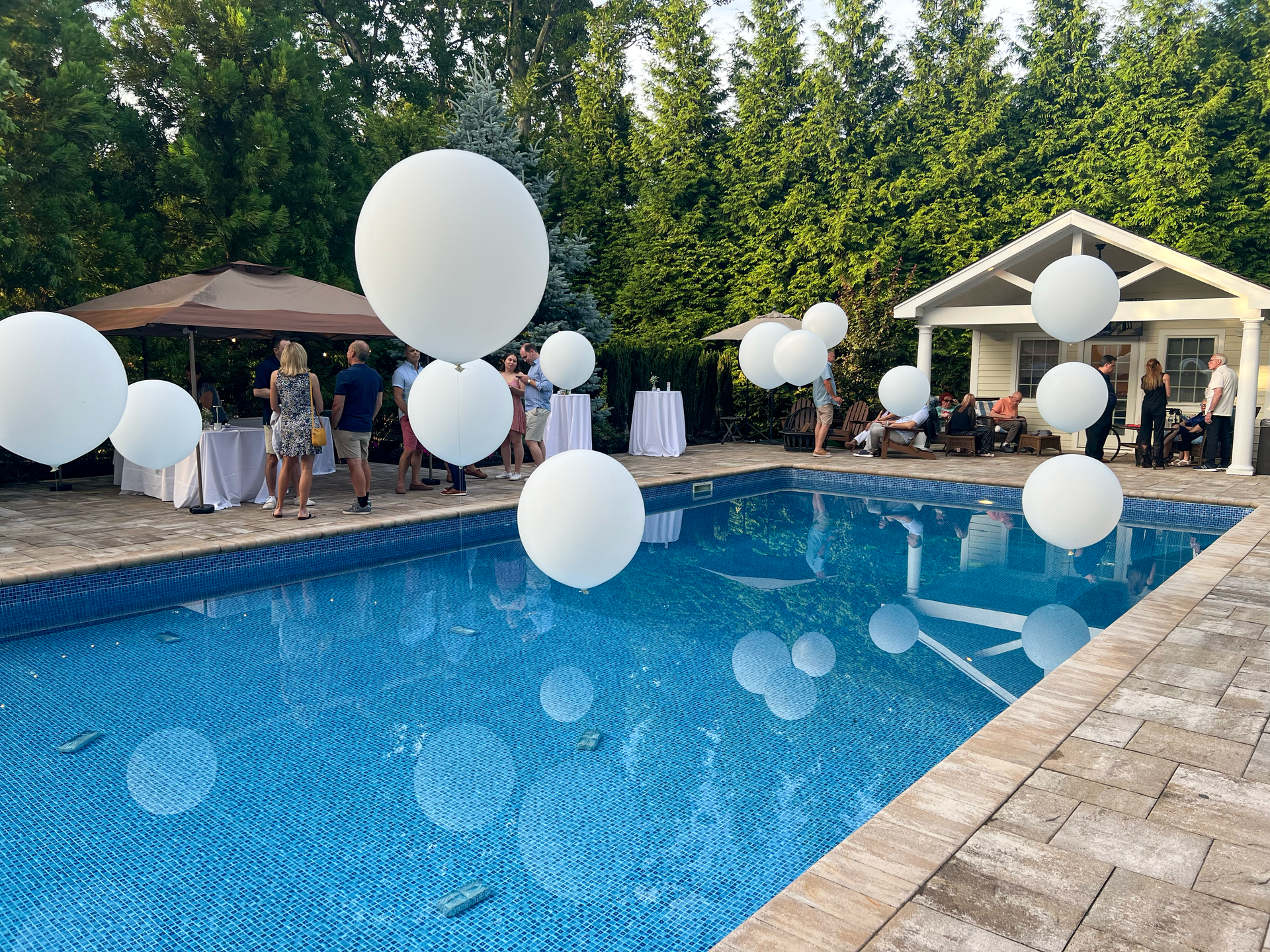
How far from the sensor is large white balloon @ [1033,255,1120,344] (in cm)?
622

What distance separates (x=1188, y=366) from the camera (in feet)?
43.2

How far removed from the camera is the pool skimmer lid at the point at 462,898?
2.64 m

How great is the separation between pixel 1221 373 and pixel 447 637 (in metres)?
10.7

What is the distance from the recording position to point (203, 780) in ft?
11.5

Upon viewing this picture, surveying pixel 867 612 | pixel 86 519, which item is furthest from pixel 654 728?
pixel 86 519

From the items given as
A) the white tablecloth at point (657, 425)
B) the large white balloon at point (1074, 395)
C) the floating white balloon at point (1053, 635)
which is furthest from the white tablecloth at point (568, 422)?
the floating white balloon at point (1053, 635)

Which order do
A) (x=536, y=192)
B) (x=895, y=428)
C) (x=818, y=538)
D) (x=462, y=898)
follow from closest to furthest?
1. (x=462, y=898)
2. (x=818, y=538)
3. (x=895, y=428)
4. (x=536, y=192)

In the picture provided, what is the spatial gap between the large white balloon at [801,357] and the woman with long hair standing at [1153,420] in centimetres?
654

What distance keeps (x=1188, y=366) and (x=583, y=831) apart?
13.8 m

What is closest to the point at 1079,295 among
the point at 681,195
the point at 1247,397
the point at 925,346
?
the point at 1247,397

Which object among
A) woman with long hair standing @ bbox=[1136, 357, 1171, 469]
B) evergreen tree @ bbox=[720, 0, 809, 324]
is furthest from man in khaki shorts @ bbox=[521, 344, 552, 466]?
woman with long hair standing @ bbox=[1136, 357, 1171, 469]

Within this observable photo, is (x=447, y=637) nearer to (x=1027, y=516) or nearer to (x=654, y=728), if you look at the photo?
(x=654, y=728)

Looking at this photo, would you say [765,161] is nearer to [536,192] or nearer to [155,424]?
[536,192]

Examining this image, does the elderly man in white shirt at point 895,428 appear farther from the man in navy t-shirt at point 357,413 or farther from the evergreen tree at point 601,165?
the man in navy t-shirt at point 357,413
